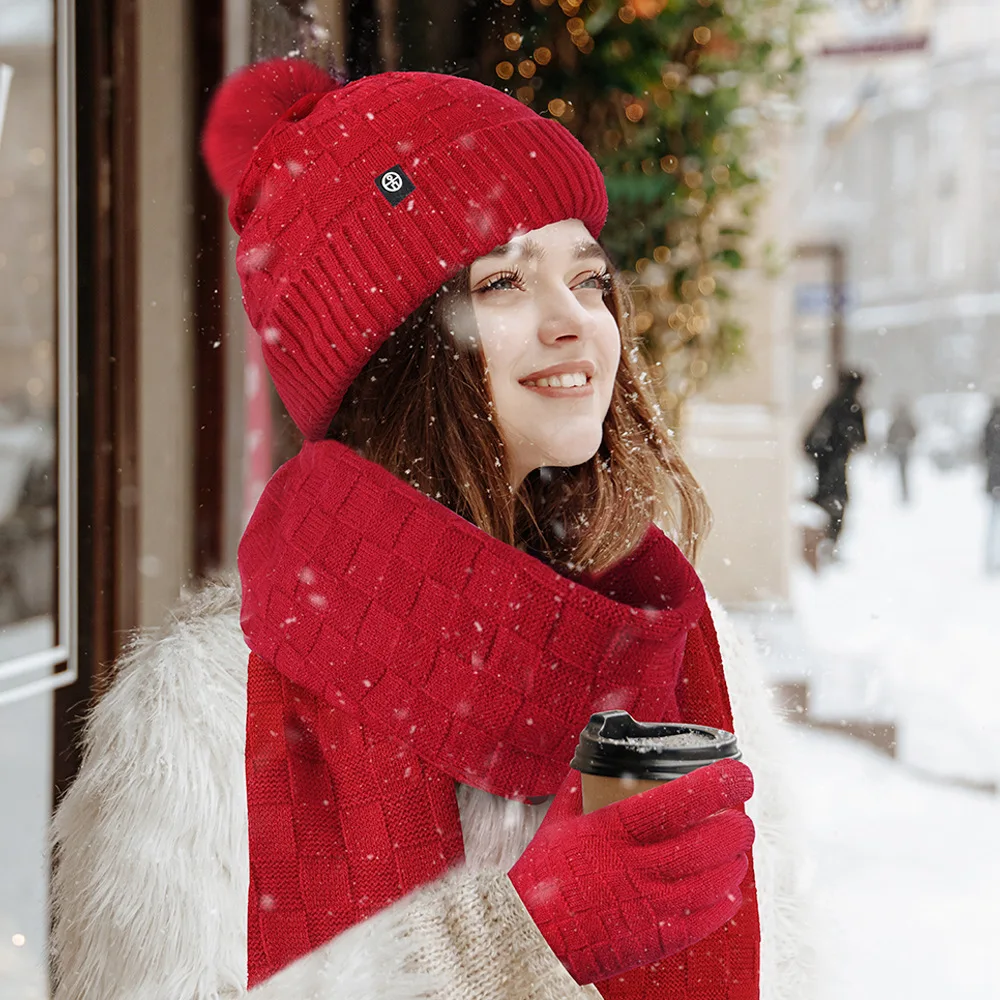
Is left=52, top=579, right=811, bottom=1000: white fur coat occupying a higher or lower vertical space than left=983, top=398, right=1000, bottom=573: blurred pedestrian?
lower

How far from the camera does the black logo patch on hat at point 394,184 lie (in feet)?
1.66

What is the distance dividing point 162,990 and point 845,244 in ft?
2.08

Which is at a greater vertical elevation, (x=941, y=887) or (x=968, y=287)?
(x=968, y=287)

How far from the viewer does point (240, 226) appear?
0.57 meters

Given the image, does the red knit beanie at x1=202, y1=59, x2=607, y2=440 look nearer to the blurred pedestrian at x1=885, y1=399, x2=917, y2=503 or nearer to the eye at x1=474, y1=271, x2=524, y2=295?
the eye at x1=474, y1=271, x2=524, y2=295

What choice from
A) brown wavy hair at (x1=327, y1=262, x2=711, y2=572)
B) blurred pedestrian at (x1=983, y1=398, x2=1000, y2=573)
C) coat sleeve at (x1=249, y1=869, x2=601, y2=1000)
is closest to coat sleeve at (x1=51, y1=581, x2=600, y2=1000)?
coat sleeve at (x1=249, y1=869, x2=601, y2=1000)

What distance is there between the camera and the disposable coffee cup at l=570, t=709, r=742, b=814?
43 centimetres

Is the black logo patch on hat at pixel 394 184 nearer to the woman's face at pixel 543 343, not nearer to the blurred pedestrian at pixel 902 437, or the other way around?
the woman's face at pixel 543 343

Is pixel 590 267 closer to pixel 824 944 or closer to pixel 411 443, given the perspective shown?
pixel 411 443

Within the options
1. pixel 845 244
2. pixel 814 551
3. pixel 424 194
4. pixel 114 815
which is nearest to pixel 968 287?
pixel 845 244

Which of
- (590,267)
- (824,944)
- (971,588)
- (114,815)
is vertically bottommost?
(824,944)

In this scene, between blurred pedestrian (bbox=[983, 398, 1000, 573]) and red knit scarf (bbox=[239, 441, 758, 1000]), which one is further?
blurred pedestrian (bbox=[983, 398, 1000, 573])

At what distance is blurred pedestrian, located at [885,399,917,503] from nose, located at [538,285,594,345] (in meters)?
0.24

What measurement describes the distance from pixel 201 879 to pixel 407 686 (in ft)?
0.55
